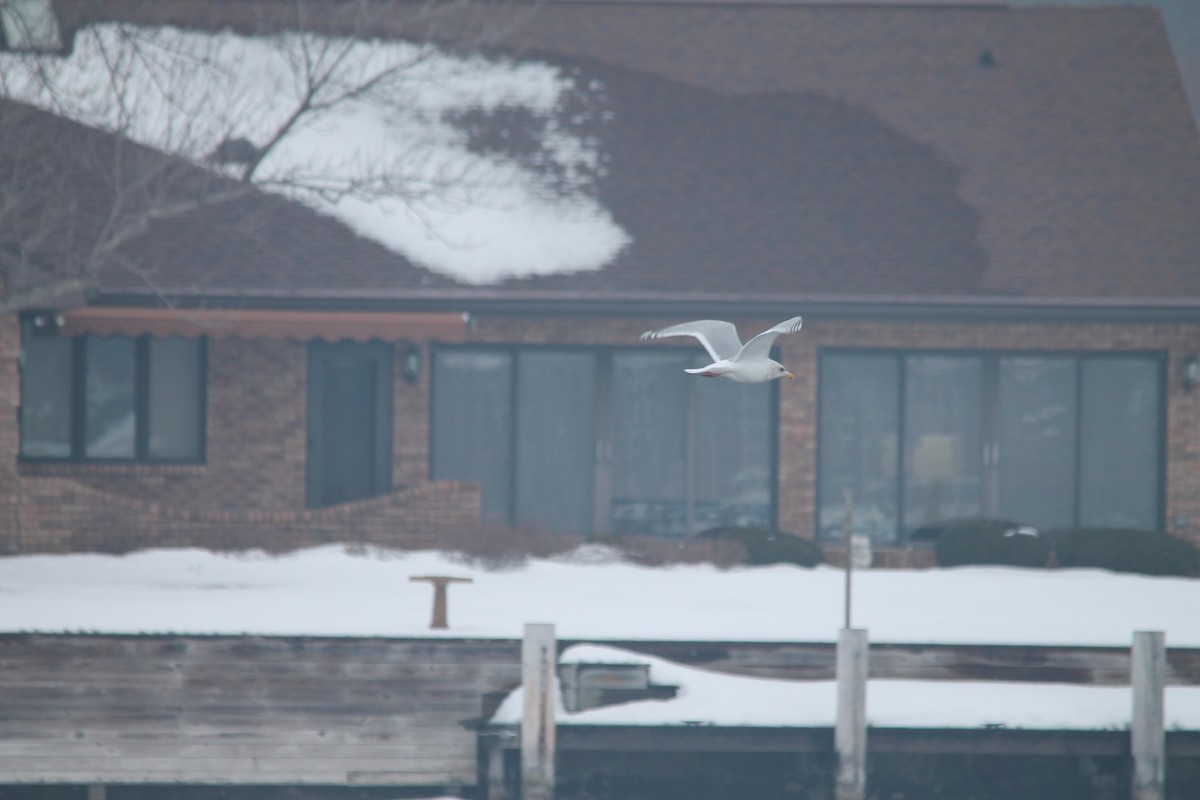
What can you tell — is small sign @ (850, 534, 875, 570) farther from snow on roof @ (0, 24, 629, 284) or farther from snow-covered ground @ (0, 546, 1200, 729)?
snow on roof @ (0, 24, 629, 284)

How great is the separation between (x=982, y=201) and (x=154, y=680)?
13.1 meters

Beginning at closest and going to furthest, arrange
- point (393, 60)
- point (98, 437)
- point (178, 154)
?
point (178, 154), point (98, 437), point (393, 60)

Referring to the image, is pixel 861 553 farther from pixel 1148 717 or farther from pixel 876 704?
pixel 1148 717

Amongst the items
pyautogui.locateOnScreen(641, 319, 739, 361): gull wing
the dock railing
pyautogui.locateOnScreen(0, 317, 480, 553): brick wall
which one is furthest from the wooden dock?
pyautogui.locateOnScreen(0, 317, 480, 553): brick wall

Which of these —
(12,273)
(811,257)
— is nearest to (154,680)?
(12,273)

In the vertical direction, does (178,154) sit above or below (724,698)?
above

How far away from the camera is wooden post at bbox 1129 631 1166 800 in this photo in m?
11.3

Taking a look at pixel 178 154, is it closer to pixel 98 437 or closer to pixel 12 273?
pixel 12 273

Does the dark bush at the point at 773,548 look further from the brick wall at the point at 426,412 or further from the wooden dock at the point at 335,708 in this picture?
the wooden dock at the point at 335,708

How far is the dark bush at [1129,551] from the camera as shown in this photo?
17.1m

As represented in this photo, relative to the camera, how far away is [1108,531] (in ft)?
58.4

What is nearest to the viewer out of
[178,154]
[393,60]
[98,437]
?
[178,154]

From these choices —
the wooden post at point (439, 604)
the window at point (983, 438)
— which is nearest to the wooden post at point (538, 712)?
the wooden post at point (439, 604)

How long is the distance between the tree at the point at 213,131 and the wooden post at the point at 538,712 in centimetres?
668
